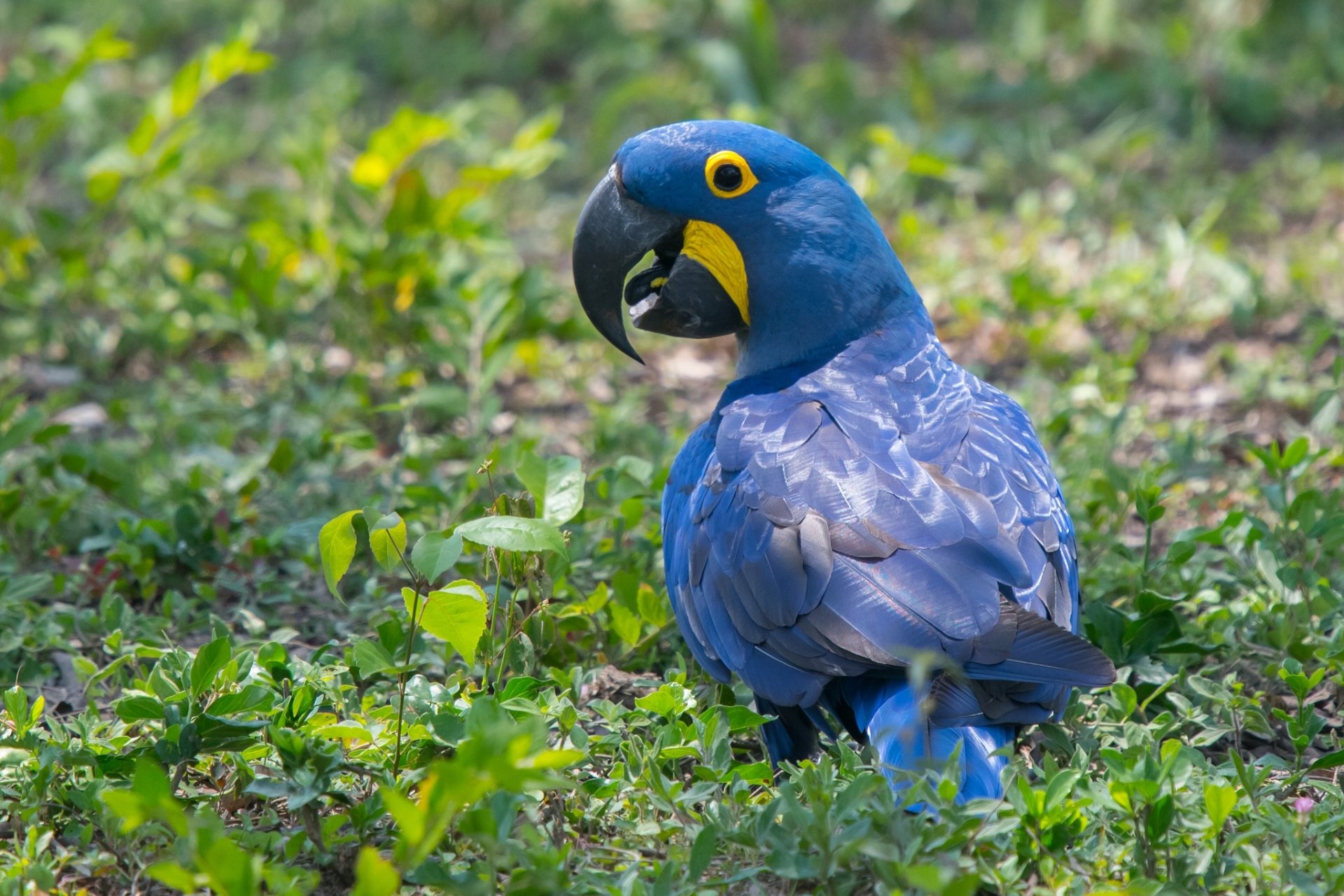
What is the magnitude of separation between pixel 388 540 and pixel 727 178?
1.07 metres

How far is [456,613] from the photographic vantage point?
2.05 meters

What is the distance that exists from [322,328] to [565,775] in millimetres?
2401

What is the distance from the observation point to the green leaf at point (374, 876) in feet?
5.12

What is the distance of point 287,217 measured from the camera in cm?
457

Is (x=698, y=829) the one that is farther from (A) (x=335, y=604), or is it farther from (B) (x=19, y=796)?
(A) (x=335, y=604)

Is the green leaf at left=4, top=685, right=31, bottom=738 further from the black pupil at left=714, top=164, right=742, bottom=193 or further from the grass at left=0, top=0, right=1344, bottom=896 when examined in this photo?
the black pupil at left=714, top=164, right=742, bottom=193

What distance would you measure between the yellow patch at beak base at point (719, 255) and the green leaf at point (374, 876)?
155 centimetres

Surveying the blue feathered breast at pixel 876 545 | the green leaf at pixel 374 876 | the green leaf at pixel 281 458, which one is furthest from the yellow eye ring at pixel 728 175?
the green leaf at pixel 374 876

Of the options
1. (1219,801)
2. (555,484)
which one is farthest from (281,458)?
(1219,801)

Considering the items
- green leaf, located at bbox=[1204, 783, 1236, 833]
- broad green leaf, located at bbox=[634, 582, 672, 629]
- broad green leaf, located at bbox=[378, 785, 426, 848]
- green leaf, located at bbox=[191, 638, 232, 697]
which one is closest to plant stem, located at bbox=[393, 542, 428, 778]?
green leaf, located at bbox=[191, 638, 232, 697]

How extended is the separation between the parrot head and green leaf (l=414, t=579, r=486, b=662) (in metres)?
0.98

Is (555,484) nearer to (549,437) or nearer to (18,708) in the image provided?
(18,708)

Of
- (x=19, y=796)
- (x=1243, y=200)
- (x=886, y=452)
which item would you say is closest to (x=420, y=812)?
(x=19, y=796)

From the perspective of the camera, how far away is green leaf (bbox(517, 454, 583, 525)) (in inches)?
94.0
